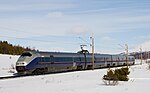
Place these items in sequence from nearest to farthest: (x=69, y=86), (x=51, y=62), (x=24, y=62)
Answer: (x=69, y=86) < (x=24, y=62) < (x=51, y=62)

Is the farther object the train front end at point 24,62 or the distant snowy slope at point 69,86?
the train front end at point 24,62

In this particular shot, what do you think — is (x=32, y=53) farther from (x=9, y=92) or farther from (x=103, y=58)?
(x=103, y=58)

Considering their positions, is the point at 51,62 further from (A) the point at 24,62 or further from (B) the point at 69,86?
(B) the point at 69,86

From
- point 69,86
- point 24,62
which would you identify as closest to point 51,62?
point 24,62

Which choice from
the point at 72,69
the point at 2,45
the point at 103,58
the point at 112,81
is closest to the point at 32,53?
the point at 72,69

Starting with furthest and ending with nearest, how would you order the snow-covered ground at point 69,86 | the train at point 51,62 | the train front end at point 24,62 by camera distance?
the train at point 51,62 < the train front end at point 24,62 < the snow-covered ground at point 69,86

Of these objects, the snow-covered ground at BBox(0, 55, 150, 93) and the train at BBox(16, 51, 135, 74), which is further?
the train at BBox(16, 51, 135, 74)

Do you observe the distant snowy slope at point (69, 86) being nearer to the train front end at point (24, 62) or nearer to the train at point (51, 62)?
the train front end at point (24, 62)

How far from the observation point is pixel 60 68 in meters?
41.1

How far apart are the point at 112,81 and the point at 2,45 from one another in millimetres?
128386

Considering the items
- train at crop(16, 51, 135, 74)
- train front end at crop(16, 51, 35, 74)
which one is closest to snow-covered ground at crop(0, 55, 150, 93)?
train front end at crop(16, 51, 35, 74)

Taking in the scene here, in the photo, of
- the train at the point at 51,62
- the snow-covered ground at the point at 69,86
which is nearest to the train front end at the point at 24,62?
the train at the point at 51,62

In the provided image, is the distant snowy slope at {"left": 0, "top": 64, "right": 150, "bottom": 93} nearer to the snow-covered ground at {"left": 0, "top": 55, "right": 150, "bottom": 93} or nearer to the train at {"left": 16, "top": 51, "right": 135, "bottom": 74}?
the snow-covered ground at {"left": 0, "top": 55, "right": 150, "bottom": 93}

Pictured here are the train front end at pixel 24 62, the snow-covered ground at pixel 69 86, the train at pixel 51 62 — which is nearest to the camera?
the snow-covered ground at pixel 69 86
